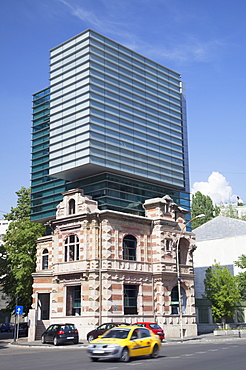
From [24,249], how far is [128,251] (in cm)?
1604

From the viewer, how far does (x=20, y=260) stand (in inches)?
2071

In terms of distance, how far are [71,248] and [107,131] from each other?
14.3m

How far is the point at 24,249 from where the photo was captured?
178ft

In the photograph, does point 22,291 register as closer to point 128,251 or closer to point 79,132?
point 128,251

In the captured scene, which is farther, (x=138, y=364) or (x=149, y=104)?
(x=149, y=104)

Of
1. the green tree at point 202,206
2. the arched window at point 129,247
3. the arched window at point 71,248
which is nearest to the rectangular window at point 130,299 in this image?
the arched window at point 129,247

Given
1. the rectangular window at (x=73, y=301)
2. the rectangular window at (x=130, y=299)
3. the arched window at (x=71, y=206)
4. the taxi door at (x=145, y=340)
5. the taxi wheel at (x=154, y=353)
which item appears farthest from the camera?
the arched window at (x=71, y=206)

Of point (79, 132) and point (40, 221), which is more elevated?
point (79, 132)

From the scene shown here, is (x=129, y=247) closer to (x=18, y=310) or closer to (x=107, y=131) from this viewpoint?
(x=18, y=310)

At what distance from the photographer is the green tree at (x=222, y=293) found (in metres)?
52.1

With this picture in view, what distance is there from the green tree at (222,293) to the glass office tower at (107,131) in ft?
36.6

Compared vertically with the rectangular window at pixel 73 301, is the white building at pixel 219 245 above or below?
above

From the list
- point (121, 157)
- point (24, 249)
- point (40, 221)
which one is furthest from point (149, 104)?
point (24, 249)

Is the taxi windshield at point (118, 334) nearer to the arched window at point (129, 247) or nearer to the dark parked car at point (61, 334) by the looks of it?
the dark parked car at point (61, 334)
